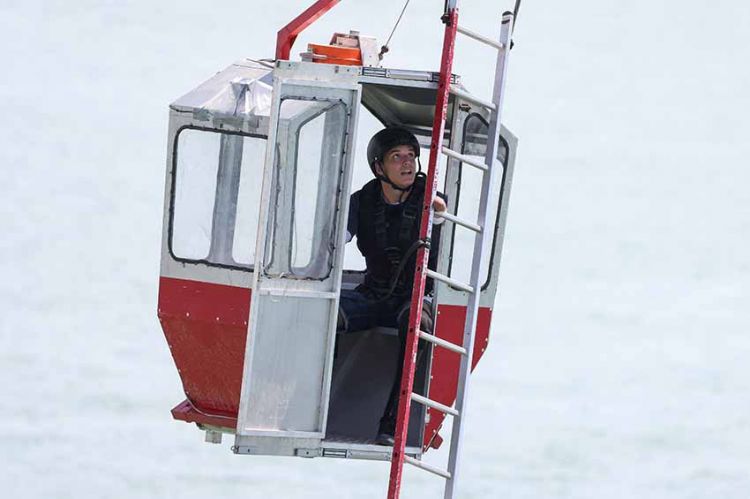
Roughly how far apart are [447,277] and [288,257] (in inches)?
38.3

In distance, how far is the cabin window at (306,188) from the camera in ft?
43.0

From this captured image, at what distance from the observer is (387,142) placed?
13.8m

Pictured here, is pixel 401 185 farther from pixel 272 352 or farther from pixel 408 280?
pixel 272 352

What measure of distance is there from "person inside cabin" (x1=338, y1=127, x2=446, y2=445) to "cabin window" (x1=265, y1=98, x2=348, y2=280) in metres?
0.48

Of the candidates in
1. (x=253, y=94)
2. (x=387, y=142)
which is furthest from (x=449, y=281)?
(x=253, y=94)

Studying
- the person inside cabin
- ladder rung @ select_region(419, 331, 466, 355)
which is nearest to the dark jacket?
the person inside cabin

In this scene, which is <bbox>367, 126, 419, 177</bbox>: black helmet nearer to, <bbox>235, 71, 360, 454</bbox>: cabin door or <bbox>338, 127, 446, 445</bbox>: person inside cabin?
<bbox>338, 127, 446, 445</bbox>: person inside cabin

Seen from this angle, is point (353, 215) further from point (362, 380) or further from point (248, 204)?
point (362, 380)

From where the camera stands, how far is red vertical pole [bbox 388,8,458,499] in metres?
12.7

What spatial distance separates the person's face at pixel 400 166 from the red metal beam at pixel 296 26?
1.06 m

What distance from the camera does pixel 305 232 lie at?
13242 millimetres

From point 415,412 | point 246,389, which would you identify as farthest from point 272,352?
point 415,412

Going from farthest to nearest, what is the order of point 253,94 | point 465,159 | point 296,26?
point 253,94, point 296,26, point 465,159

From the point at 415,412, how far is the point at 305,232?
54.4 inches
